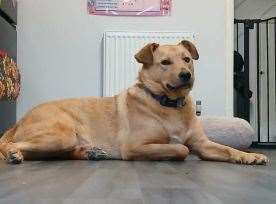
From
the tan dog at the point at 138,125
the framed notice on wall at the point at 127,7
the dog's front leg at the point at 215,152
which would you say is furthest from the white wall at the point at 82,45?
the dog's front leg at the point at 215,152

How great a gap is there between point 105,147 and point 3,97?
3.51ft

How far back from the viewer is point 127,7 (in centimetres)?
382

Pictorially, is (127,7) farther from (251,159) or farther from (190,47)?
(251,159)

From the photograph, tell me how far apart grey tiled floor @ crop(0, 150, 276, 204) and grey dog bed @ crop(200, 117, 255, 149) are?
2.53 ft

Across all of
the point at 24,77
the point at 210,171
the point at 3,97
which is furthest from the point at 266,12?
the point at 210,171

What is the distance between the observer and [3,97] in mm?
3203

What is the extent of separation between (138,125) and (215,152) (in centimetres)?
35

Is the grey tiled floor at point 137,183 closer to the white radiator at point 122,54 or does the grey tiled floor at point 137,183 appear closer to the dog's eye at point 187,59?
the dog's eye at point 187,59

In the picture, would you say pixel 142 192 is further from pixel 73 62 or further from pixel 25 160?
pixel 73 62

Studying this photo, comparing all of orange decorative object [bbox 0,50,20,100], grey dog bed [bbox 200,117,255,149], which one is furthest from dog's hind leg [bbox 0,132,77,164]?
orange decorative object [bbox 0,50,20,100]

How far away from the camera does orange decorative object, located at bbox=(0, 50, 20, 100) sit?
3.15m

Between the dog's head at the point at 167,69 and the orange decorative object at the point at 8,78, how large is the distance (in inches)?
42.4

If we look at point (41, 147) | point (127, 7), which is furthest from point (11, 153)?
point (127, 7)

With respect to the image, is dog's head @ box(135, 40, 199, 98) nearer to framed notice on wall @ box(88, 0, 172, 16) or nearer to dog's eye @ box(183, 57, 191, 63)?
dog's eye @ box(183, 57, 191, 63)
